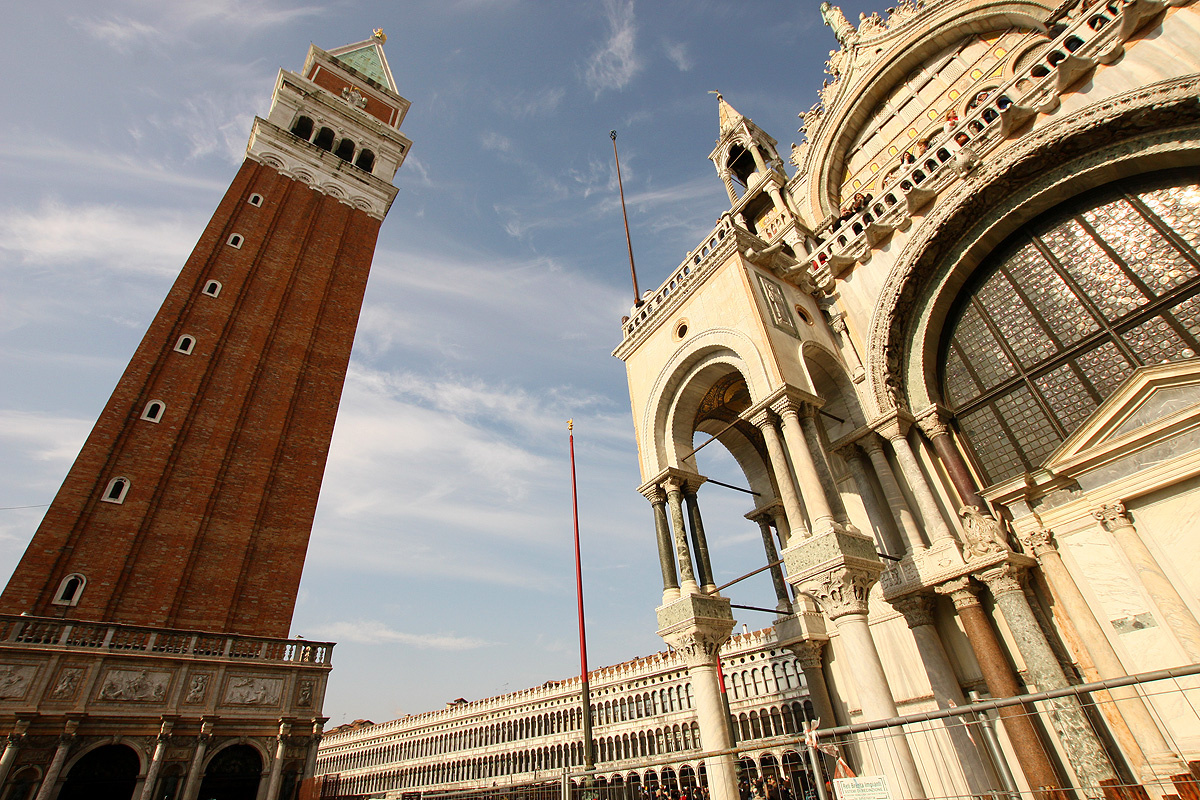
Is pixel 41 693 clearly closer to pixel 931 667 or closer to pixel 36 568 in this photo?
pixel 36 568

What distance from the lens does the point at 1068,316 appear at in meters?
9.85

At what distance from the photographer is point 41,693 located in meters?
13.7

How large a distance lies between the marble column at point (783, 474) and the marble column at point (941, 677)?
231 cm

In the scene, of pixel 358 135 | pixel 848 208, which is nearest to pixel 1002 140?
pixel 848 208

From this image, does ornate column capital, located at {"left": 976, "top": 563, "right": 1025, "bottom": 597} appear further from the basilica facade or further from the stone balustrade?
the stone balustrade

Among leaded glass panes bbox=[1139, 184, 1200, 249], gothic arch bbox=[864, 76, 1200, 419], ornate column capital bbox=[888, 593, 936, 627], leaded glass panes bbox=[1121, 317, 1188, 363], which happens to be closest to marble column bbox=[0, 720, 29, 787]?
ornate column capital bbox=[888, 593, 936, 627]

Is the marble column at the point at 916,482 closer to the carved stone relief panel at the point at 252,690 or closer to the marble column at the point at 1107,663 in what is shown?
the marble column at the point at 1107,663

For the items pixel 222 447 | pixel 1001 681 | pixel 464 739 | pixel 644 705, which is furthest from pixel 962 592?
pixel 464 739

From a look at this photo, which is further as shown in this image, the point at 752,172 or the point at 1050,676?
the point at 752,172

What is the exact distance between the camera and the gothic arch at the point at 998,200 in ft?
28.9

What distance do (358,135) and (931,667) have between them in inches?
1525

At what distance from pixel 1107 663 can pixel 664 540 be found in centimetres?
718

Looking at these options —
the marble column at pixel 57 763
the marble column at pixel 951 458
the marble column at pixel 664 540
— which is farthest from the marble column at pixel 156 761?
the marble column at pixel 951 458

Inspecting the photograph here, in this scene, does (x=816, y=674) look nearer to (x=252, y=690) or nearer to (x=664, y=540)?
(x=664, y=540)
